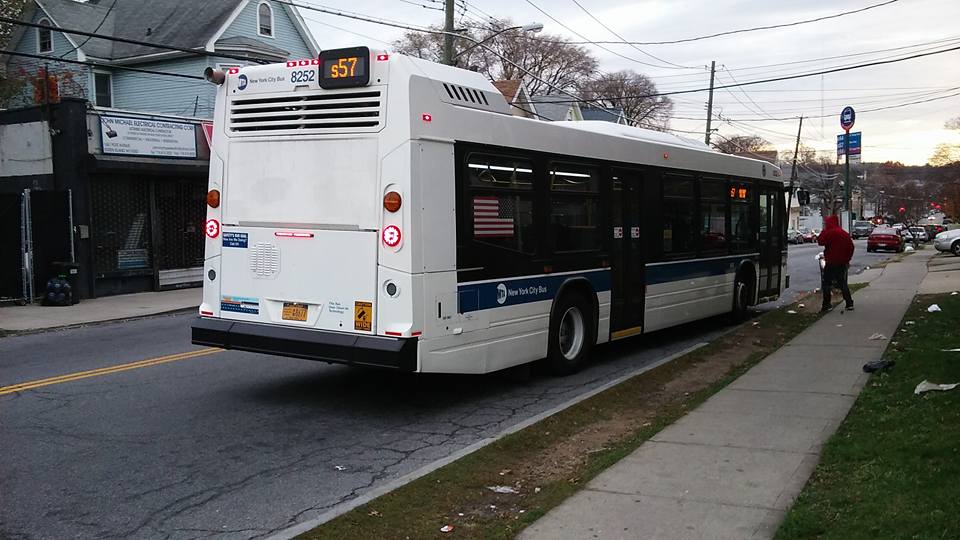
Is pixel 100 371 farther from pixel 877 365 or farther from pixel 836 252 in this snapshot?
pixel 836 252

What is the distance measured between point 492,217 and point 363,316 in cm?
167

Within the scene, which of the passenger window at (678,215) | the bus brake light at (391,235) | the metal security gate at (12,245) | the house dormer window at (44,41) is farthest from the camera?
the house dormer window at (44,41)

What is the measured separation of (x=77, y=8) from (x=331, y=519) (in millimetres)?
33254

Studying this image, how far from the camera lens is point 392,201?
676 cm

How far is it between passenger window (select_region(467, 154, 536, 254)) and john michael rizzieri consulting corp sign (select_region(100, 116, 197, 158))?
1366cm

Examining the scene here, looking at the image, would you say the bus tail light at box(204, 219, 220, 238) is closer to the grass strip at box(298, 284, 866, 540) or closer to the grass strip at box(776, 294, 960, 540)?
the grass strip at box(298, 284, 866, 540)

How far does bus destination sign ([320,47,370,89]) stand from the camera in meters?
6.89

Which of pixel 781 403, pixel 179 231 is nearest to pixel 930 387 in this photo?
pixel 781 403

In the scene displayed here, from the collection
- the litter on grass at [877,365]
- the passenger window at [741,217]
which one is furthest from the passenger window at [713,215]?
the litter on grass at [877,365]

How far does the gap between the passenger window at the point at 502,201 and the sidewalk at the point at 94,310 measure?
378 inches

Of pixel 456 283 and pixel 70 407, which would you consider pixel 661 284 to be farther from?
pixel 70 407

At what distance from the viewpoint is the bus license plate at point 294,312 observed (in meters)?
7.20

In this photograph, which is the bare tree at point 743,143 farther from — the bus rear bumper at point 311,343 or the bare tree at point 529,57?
the bus rear bumper at point 311,343

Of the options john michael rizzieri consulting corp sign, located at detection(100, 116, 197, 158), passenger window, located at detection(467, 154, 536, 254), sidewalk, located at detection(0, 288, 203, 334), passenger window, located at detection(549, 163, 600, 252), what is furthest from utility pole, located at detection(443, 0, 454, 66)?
passenger window, located at detection(467, 154, 536, 254)
